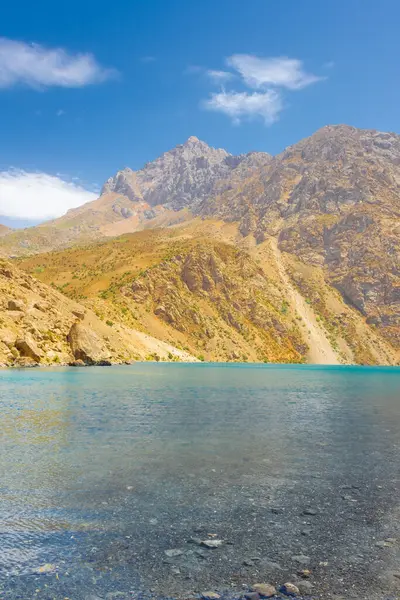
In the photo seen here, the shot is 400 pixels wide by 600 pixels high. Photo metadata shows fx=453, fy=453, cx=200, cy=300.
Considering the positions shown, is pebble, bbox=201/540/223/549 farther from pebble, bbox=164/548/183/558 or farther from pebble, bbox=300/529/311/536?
pebble, bbox=300/529/311/536

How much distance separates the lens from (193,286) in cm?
17550

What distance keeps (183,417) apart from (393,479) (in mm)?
14448

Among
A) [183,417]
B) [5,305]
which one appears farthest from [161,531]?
[5,305]

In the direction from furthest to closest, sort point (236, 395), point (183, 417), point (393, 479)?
point (236, 395), point (183, 417), point (393, 479)

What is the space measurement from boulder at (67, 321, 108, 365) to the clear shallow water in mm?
54043

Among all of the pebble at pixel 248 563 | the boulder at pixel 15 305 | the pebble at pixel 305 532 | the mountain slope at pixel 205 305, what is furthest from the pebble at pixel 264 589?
the mountain slope at pixel 205 305

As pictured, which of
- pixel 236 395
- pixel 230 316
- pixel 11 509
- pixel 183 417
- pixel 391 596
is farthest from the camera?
pixel 230 316

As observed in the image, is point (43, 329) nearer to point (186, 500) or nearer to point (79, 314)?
point (79, 314)

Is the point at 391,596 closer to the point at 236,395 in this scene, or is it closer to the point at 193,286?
the point at 236,395

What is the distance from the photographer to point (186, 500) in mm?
12078

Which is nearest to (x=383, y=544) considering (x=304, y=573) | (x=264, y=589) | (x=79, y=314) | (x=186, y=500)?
(x=304, y=573)

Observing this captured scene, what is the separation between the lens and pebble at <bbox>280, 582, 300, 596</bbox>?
7.48m

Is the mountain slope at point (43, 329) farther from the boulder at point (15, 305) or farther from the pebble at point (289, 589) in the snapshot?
the pebble at point (289, 589)

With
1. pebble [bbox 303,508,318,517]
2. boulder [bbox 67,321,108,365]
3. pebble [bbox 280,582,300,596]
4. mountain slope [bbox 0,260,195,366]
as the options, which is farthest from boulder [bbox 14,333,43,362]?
pebble [bbox 280,582,300,596]
